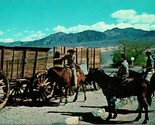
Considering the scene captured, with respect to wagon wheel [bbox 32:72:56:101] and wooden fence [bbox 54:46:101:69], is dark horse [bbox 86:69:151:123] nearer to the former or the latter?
wagon wheel [bbox 32:72:56:101]

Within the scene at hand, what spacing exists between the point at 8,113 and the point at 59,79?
316cm

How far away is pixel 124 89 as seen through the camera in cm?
1067

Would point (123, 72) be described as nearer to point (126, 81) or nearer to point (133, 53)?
point (126, 81)

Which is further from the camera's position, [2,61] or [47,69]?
[47,69]

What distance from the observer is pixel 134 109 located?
1270 centimetres

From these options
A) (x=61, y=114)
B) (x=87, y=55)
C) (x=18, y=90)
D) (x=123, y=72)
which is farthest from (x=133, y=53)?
(x=61, y=114)

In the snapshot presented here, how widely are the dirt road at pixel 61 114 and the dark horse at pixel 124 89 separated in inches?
23.4

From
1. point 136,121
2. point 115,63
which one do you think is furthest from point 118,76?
point 115,63

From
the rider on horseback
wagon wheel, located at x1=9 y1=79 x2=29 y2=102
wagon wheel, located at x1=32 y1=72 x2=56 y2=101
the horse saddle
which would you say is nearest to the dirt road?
wagon wheel, located at x1=32 y1=72 x2=56 y2=101

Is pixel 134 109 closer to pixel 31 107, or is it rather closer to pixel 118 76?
pixel 118 76

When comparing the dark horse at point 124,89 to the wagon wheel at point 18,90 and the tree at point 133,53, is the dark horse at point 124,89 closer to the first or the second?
the wagon wheel at point 18,90

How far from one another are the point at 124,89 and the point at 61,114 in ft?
8.12

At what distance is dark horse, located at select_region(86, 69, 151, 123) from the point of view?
1034 cm

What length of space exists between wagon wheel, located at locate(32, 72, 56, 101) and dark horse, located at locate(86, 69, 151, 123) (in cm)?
264
